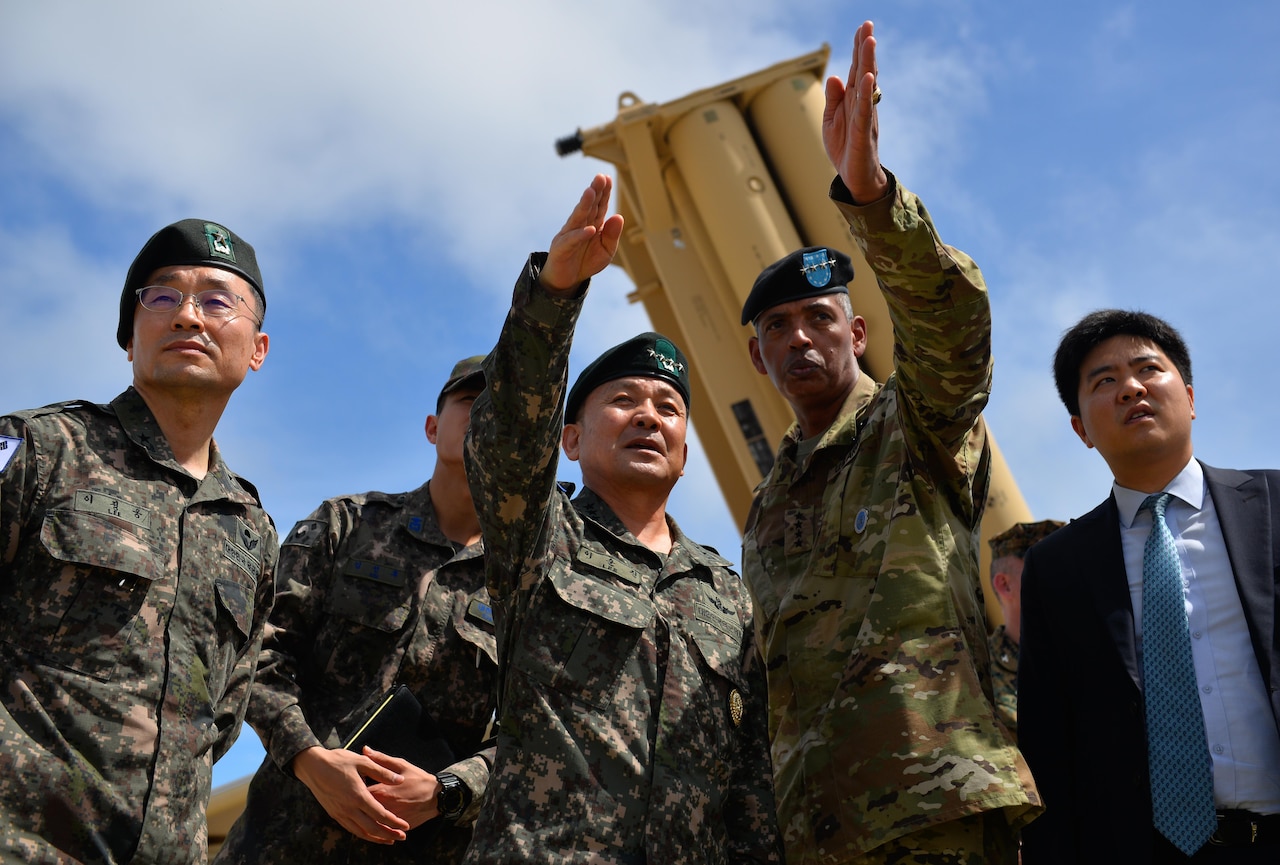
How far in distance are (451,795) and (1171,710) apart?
5.26ft

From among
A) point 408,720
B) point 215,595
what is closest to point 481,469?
point 215,595

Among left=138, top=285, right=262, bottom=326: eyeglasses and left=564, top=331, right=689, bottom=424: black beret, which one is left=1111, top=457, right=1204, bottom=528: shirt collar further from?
left=138, top=285, right=262, bottom=326: eyeglasses

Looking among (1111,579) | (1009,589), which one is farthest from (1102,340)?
(1009,589)

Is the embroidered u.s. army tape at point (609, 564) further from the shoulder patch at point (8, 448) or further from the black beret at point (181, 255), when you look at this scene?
the shoulder patch at point (8, 448)

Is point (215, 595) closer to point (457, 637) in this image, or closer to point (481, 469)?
point (481, 469)

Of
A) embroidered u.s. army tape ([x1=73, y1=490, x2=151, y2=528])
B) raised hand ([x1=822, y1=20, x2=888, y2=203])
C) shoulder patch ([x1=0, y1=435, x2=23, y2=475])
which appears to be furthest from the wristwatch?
raised hand ([x1=822, y1=20, x2=888, y2=203])

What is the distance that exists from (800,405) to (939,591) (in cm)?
73

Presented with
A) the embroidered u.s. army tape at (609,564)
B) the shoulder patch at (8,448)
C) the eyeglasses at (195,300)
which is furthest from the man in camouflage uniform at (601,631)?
the shoulder patch at (8,448)

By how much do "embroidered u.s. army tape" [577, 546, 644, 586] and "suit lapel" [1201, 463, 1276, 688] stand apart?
4.18 feet

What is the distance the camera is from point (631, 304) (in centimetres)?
738

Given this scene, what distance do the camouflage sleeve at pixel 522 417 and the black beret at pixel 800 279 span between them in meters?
0.91

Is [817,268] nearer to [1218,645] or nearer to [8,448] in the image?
[1218,645]

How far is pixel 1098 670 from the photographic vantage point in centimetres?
242

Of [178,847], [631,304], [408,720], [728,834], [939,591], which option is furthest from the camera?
[631,304]
